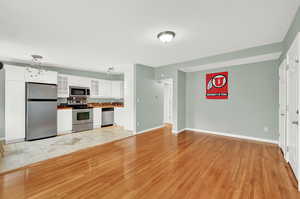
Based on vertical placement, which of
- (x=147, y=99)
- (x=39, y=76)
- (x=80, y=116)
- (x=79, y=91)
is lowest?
(x=80, y=116)

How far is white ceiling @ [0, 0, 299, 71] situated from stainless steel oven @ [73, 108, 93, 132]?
7.76 ft

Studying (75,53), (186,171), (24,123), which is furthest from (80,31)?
(24,123)

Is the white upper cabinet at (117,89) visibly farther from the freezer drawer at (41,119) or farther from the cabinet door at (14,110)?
the cabinet door at (14,110)

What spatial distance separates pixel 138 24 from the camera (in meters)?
2.23

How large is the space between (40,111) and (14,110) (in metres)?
0.59

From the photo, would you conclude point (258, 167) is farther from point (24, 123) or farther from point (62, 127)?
point (24, 123)

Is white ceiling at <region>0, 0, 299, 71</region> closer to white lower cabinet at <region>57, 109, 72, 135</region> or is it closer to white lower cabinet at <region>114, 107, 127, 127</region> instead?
white lower cabinet at <region>57, 109, 72, 135</region>

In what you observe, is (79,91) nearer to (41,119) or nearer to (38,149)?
(41,119)

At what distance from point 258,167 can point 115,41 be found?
393cm

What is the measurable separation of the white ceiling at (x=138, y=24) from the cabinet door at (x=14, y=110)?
102 cm

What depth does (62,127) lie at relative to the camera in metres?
4.60

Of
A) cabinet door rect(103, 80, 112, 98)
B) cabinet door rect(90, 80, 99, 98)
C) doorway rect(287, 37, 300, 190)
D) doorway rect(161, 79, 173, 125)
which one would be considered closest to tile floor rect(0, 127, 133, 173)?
cabinet door rect(90, 80, 99, 98)

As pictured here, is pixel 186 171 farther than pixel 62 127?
No

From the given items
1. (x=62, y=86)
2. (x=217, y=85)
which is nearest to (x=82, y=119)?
(x=62, y=86)
